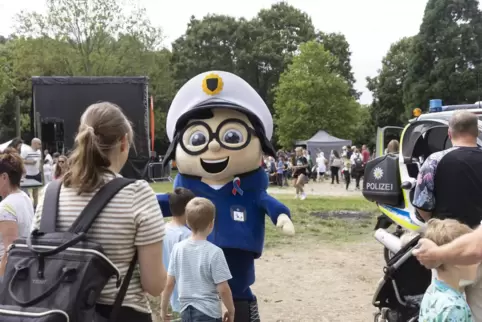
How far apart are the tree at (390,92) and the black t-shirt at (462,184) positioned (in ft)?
127

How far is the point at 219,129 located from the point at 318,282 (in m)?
3.15

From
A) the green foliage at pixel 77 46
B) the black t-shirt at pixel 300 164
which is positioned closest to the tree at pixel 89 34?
the green foliage at pixel 77 46

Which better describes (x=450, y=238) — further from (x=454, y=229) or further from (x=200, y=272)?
(x=200, y=272)

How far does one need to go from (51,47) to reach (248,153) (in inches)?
1215

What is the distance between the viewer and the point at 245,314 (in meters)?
4.31

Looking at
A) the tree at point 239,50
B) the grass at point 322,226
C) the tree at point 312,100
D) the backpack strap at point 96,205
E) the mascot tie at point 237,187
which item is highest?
the tree at point 239,50

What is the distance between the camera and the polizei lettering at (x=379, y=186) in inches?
256

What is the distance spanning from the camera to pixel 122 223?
7.18ft

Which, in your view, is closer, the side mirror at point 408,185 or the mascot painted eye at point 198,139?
the mascot painted eye at point 198,139

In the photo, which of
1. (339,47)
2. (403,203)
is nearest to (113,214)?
(403,203)

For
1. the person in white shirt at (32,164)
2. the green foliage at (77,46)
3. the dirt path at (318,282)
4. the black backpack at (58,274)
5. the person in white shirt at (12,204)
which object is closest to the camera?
the black backpack at (58,274)

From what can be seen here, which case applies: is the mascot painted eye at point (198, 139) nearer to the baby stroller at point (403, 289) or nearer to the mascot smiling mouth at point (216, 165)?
the mascot smiling mouth at point (216, 165)

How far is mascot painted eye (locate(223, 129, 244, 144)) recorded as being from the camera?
4633 millimetres

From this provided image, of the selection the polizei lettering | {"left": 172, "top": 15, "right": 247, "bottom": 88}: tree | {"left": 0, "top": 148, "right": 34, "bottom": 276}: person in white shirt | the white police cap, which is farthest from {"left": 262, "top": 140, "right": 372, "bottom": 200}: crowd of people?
{"left": 172, "top": 15, "right": 247, "bottom": 88}: tree
